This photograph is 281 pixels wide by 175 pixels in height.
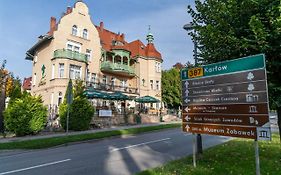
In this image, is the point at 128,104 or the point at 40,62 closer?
the point at 40,62

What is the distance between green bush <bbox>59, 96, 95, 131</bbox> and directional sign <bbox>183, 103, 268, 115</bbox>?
14784 millimetres

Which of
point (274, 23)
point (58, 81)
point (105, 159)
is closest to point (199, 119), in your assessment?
point (274, 23)

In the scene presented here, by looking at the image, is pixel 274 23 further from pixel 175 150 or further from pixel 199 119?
pixel 175 150

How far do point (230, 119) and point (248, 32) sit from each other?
2.78 meters

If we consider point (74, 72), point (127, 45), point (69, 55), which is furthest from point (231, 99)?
point (127, 45)

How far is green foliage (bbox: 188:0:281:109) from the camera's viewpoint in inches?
242

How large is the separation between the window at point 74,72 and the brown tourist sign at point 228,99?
2406cm

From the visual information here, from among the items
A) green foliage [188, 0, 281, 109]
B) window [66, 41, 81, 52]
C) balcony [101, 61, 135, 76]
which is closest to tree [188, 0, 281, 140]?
green foliage [188, 0, 281, 109]

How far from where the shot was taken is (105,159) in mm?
8977

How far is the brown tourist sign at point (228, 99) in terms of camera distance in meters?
5.39

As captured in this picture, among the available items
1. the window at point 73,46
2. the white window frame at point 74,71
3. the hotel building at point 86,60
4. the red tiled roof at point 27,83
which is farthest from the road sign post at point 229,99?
the red tiled roof at point 27,83

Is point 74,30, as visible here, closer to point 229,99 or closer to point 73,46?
point 73,46

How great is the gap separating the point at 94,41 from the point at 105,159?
91.7ft

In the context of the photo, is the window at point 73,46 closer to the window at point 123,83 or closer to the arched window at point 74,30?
the arched window at point 74,30
